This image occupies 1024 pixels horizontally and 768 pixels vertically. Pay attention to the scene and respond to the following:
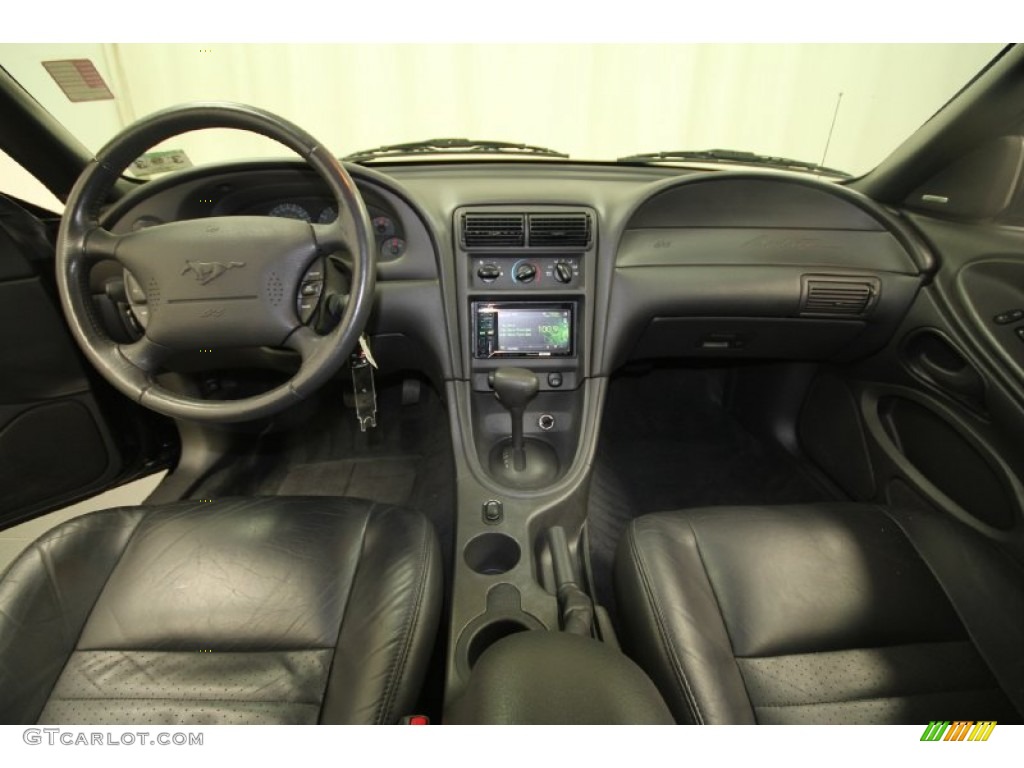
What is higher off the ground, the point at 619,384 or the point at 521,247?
the point at 521,247

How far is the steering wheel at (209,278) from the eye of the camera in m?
0.91

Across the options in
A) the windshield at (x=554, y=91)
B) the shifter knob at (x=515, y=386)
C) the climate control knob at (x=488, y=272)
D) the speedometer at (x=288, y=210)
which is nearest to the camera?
the shifter knob at (x=515, y=386)

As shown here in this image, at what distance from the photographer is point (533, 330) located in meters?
1.35

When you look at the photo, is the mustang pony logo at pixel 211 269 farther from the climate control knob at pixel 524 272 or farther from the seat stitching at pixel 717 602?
the seat stitching at pixel 717 602

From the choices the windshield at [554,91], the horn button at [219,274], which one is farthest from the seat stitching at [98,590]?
the windshield at [554,91]

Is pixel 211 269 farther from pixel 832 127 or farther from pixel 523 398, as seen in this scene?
pixel 832 127

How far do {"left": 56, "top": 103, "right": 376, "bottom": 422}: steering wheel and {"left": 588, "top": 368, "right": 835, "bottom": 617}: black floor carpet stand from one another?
104cm

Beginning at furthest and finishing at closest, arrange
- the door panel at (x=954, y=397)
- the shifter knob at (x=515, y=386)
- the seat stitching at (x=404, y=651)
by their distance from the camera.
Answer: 1. the shifter knob at (x=515, y=386)
2. the door panel at (x=954, y=397)
3. the seat stitching at (x=404, y=651)

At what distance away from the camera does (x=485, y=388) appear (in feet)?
4.57

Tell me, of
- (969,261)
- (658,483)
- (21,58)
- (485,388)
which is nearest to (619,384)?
(658,483)

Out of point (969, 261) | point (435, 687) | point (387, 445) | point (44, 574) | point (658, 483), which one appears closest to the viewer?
point (44, 574)

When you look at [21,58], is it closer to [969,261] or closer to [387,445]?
[387,445]

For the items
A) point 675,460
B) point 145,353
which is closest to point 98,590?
point 145,353

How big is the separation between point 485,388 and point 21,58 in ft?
4.23
